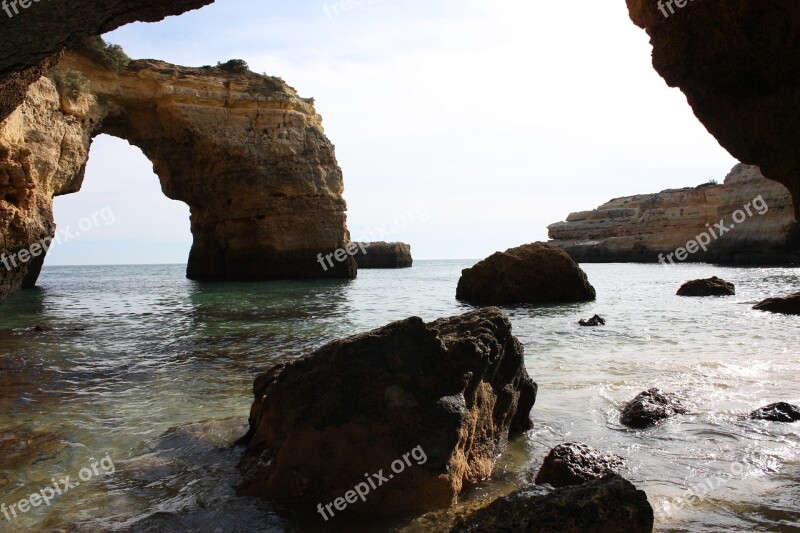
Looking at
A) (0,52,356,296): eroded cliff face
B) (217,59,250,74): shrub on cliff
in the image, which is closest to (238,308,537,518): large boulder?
(0,52,356,296): eroded cliff face

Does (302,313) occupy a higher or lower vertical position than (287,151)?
lower

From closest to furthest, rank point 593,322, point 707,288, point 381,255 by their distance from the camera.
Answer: point 593,322 < point 707,288 < point 381,255

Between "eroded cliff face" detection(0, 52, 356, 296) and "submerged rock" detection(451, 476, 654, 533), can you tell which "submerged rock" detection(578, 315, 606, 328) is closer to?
"submerged rock" detection(451, 476, 654, 533)

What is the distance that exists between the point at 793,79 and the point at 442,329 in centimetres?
329

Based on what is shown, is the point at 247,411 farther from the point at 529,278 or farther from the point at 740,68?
the point at 529,278

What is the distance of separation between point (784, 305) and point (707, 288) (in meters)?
5.07

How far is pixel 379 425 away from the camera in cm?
346

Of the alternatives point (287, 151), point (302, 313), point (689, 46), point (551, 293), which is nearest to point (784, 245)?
point (551, 293)

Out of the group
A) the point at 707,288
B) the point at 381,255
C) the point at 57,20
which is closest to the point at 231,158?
the point at 707,288

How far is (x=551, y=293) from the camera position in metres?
15.3

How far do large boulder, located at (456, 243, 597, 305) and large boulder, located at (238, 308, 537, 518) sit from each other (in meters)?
11.4

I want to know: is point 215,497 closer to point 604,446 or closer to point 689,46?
point 604,446

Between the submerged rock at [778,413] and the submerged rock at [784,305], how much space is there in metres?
8.56

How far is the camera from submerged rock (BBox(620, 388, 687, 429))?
15.0ft
